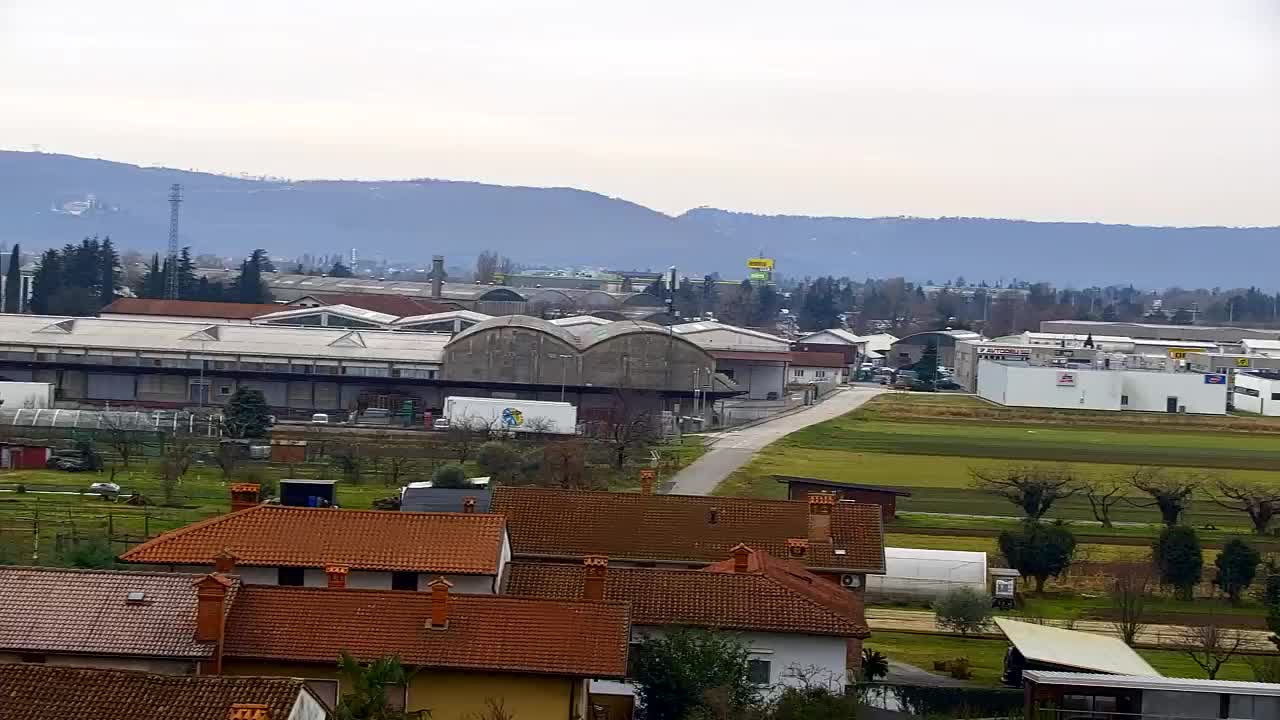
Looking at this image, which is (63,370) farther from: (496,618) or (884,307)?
(884,307)

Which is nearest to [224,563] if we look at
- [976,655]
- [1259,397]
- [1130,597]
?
[976,655]

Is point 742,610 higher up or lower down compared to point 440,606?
lower down

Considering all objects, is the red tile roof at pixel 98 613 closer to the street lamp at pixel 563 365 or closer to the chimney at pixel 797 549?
the chimney at pixel 797 549

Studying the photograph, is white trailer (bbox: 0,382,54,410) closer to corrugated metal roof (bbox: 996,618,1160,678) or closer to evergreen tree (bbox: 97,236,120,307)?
evergreen tree (bbox: 97,236,120,307)

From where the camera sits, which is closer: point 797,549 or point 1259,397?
point 797,549

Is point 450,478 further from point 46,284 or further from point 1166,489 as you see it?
point 46,284

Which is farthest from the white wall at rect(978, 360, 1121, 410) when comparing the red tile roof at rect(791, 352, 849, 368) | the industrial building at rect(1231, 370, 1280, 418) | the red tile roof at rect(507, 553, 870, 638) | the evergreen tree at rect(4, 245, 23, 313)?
the red tile roof at rect(507, 553, 870, 638)
